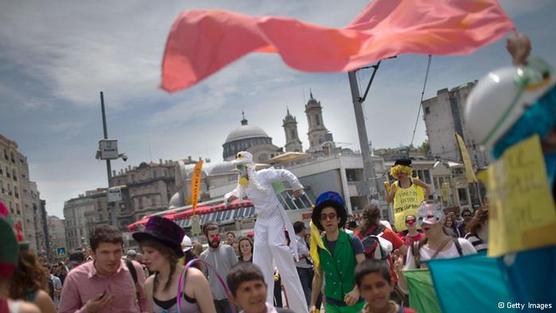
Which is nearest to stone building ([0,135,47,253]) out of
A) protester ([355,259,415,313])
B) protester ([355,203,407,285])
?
protester ([355,203,407,285])

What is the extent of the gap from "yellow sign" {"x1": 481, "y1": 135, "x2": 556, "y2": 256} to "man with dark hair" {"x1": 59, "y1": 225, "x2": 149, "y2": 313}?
10.0 ft

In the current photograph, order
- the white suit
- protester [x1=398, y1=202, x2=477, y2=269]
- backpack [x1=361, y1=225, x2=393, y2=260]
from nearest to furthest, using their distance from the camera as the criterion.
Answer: protester [x1=398, y1=202, x2=477, y2=269]
backpack [x1=361, y1=225, x2=393, y2=260]
the white suit

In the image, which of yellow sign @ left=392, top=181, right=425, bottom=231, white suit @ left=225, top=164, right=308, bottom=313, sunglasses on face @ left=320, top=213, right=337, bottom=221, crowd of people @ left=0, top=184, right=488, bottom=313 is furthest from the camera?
yellow sign @ left=392, top=181, right=425, bottom=231

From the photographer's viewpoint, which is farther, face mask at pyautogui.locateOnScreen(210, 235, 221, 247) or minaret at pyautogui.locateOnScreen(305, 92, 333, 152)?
minaret at pyautogui.locateOnScreen(305, 92, 333, 152)

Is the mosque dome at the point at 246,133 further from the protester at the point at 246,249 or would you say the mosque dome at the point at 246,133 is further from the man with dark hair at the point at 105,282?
the man with dark hair at the point at 105,282

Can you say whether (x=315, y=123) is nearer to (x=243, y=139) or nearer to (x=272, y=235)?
(x=243, y=139)

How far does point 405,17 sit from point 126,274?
3.03 m

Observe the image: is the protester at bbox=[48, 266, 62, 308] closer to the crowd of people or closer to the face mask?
the face mask

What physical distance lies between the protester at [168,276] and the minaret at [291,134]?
114181 millimetres

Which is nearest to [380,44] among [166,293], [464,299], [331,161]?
[464,299]

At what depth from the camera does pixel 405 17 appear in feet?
13.9

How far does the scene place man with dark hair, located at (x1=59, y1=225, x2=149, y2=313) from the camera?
4.67 metres

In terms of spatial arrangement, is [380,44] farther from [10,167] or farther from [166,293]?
[10,167]

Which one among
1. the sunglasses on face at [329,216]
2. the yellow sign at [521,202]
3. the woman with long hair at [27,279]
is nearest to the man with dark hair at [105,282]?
the woman with long hair at [27,279]
